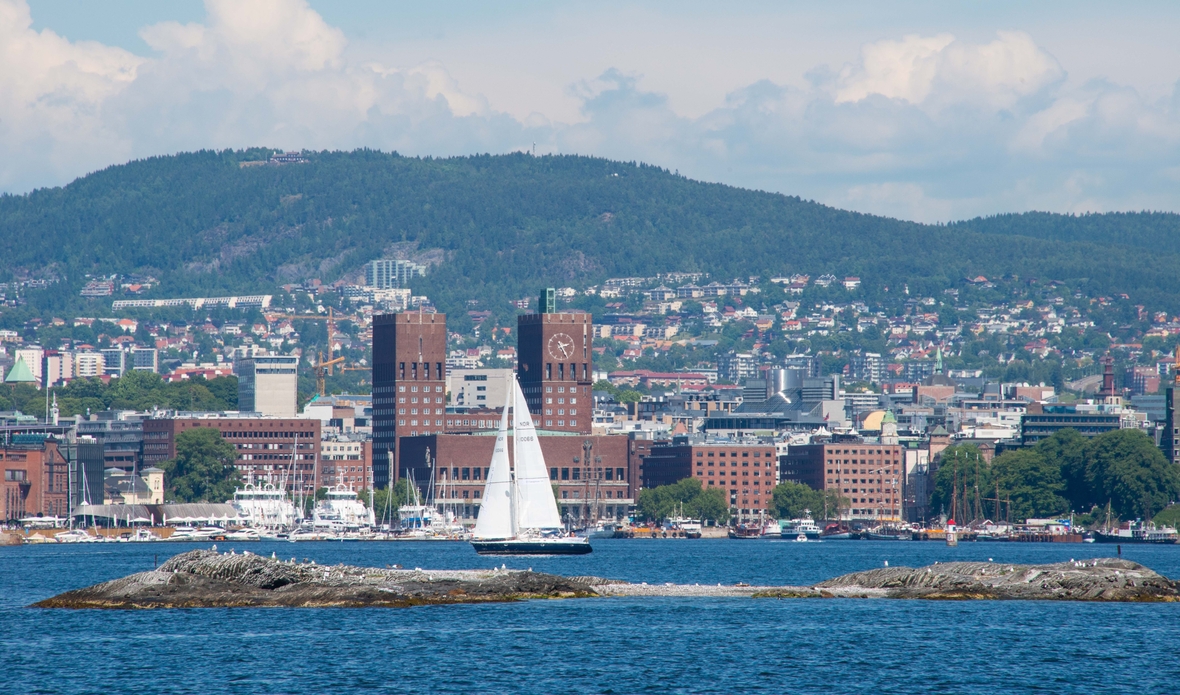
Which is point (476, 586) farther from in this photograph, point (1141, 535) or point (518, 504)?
point (1141, 535)

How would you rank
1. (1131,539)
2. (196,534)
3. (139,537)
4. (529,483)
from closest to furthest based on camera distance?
(529,483) < (196,534) < (139,537) < (1131,539)

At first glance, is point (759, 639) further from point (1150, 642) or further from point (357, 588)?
point (357, 588)

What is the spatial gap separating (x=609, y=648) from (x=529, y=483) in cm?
6033

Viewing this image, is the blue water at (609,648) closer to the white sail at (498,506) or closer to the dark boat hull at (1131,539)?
the white sail at (498,506)

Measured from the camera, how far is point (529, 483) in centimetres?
12512

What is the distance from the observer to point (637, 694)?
5612 cm

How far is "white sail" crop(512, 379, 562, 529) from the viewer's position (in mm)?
124250

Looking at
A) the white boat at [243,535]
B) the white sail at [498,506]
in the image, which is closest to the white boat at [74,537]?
the white boat at [243,535]

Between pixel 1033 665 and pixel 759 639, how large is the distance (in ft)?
31.1

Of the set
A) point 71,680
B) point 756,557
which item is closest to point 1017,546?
point 756,557

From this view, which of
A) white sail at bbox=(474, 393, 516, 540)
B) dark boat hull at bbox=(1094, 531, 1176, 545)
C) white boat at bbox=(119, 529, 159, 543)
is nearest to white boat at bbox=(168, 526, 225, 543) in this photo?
white boat at bbox=(119, 529, 159, 543)

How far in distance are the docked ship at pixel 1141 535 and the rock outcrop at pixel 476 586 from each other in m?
112

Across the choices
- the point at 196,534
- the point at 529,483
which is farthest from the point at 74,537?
the point at 529,483

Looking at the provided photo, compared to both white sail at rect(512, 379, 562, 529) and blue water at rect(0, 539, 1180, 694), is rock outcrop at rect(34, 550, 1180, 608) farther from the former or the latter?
white sail at rect(512, 379, 562, 529)
